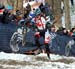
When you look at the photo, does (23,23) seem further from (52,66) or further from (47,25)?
(52,66)

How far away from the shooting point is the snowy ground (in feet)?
39.4

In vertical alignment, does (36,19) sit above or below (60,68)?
above

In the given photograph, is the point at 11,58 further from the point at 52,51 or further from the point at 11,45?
the point at 52,51

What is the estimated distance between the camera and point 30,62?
13289 mm

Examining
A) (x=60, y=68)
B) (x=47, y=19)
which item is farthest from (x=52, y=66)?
(x=47, y=19)

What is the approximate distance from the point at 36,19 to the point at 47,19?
51 centimetres

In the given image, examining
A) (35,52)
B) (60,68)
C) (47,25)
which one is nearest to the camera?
(60,68)

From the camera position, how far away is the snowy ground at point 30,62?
12000 mm

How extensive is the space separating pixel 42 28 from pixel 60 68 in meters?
3.53

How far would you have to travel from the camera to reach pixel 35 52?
16.1 m

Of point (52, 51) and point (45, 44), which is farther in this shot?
point (52, 51)

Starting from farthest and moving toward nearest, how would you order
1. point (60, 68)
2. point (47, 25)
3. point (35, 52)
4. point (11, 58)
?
1. point (35, 52)
2. point (47, 25)
3. point (11, 58)
4. point (60, 68)

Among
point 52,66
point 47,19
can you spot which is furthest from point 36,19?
point 52,66

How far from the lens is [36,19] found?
15672mm
